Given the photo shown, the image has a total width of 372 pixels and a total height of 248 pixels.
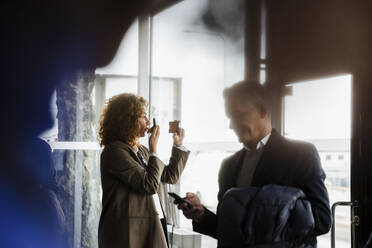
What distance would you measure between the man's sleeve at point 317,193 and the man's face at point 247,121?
258 mm

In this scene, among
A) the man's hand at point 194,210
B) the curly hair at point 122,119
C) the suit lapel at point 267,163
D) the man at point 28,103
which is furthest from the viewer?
the man at point 28,103

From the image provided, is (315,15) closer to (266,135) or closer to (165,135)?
(266,135)

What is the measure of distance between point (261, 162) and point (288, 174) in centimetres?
13

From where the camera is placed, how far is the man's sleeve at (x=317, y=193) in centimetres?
199

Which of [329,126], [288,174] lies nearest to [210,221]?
[288,174]

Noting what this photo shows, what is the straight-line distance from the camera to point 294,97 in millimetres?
2529

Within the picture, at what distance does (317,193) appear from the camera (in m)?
1.98

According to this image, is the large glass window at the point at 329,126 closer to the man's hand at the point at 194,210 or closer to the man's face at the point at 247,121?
the man's face at the point at 247,121

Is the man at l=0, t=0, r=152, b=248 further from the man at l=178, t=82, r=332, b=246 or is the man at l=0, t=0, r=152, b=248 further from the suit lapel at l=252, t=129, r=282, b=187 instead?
the suit lapel at l=252, t=129, r=282, b=187

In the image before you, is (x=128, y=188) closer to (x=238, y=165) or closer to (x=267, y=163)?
(x=238, y=165)

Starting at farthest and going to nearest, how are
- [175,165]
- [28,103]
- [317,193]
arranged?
[28,103] < [175,165] < [317,193]

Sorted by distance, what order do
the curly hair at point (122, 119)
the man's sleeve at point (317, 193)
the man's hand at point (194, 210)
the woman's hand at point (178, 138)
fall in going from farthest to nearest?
the woman's hand at point (178, 138) < the curly hair at point (122, 119) < the man's hand at point (194, 210) < the man's sleeve at point (317, 193)

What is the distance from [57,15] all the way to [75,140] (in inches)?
41.0

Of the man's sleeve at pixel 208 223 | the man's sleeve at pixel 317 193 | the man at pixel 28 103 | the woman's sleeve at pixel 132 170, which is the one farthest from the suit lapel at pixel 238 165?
the man at pixel 28 103
